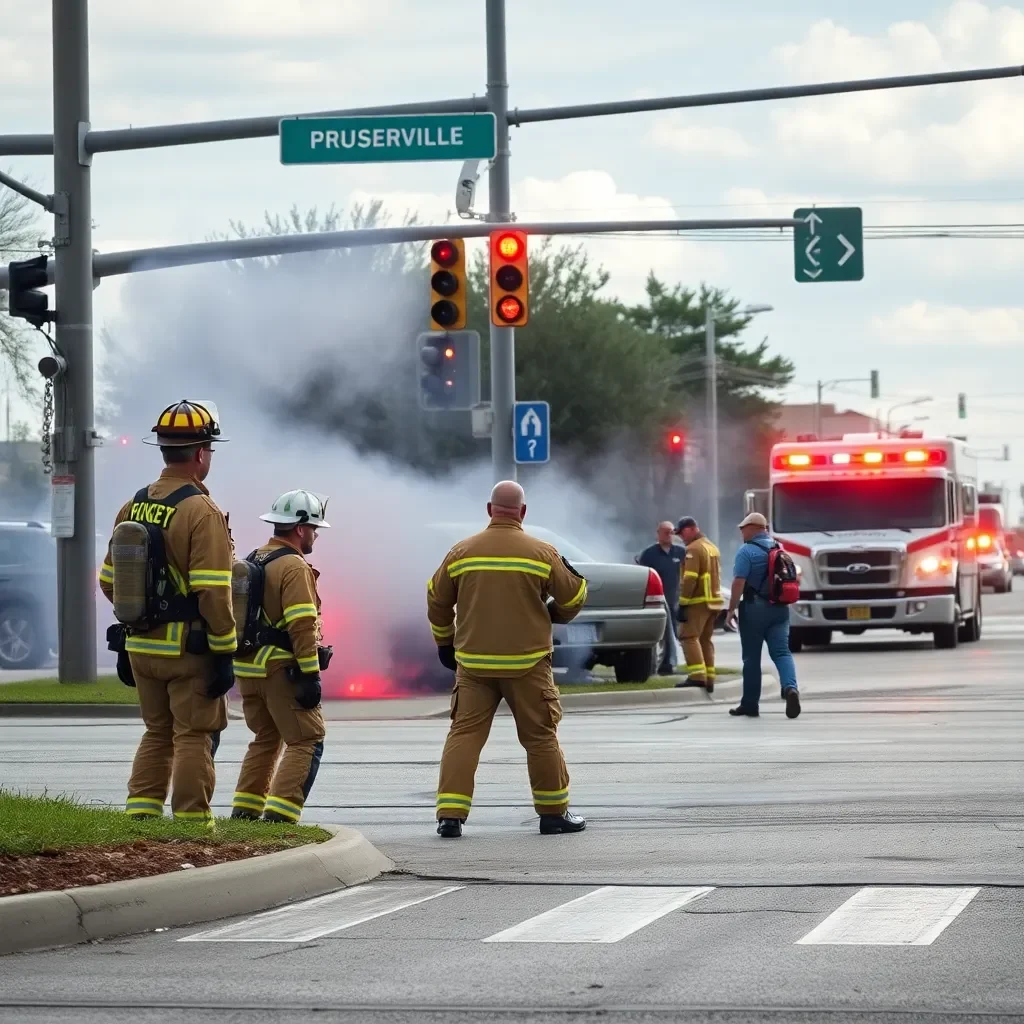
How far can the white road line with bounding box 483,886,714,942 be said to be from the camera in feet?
24.1

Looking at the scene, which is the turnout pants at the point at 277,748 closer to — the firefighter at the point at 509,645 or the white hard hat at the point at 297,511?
the white hard hat at the point at 297,511

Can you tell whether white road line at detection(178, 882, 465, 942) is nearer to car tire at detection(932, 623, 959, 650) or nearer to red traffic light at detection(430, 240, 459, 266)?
→ red traffic light at detection(430, 240, 459, 266)

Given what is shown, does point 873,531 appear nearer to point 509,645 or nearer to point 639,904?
point 509,645

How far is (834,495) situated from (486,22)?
10540 millimetres

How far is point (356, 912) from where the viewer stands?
800cm

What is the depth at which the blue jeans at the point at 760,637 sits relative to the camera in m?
17.9

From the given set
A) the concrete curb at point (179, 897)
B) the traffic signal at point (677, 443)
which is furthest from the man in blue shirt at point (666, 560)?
the concrete curb at point (179, 897)

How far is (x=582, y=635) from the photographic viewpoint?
2069cm

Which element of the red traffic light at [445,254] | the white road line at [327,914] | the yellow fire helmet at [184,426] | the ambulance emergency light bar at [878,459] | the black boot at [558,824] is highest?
the red traffic light at [445,254]

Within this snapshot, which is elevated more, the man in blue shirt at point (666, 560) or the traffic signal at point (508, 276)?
the traffic signal at point (508, 276)

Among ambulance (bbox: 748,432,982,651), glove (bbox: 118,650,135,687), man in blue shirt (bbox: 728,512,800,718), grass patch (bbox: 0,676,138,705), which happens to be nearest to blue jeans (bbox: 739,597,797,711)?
man in blue shirt (bbox: 728,512,800,718)

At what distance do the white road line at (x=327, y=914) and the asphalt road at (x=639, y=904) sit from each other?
0.08ft

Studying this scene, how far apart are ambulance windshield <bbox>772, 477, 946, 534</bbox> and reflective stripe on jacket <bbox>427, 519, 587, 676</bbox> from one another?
19.3 meters

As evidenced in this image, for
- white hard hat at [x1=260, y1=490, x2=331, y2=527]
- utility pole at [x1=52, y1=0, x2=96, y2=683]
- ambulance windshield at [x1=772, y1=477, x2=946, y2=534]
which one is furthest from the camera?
ambulance windshield at [x1=772, y1=477, x2=946, y2=534]
